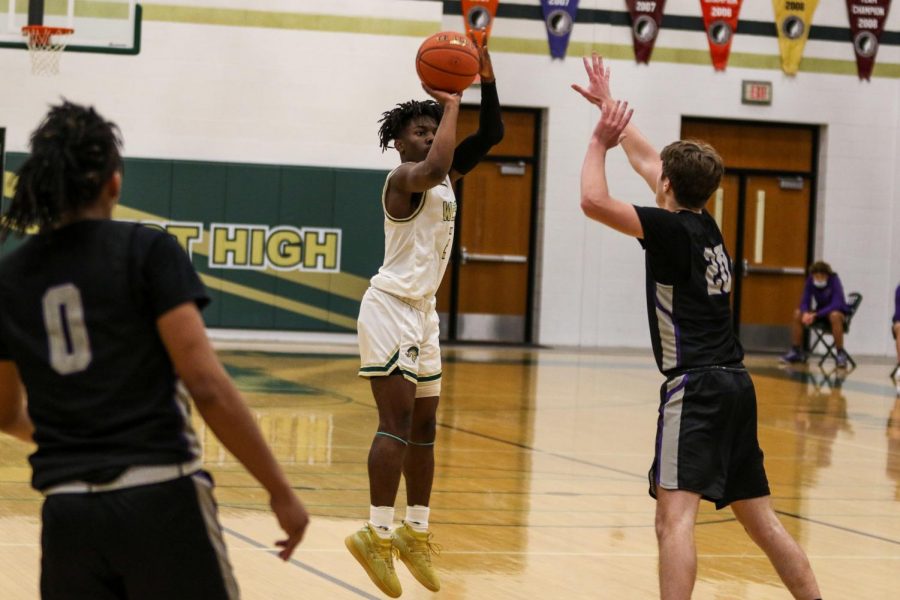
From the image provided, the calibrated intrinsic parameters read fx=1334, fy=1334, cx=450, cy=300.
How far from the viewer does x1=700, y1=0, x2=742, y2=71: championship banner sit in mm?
17297

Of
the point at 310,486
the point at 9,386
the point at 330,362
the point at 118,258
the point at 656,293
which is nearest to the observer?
the point at 118,258

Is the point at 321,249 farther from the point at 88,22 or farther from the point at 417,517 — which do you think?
the point at 417,517

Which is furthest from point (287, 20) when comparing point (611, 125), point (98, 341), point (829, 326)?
point (98, 341)

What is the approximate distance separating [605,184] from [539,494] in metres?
3.20

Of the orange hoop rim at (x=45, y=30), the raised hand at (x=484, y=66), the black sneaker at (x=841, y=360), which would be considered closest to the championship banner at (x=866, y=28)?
the black sneaker at (x=841, y=360)

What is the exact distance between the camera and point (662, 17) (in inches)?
679

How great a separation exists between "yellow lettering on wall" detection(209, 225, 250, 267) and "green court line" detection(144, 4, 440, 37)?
2.39m

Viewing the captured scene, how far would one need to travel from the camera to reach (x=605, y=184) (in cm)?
385

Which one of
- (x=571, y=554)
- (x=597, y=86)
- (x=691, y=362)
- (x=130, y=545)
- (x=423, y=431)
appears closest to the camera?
(x=130, y=545)

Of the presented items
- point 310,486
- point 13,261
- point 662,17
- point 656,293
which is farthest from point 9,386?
point 662,17

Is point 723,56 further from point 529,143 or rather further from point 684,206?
point 684,206

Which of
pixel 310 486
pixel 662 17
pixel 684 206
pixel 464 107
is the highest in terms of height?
pixel 662 17

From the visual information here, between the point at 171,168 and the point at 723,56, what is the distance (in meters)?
7.26

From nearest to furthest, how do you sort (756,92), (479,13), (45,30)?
(45,30), (479,13), (756,92)
